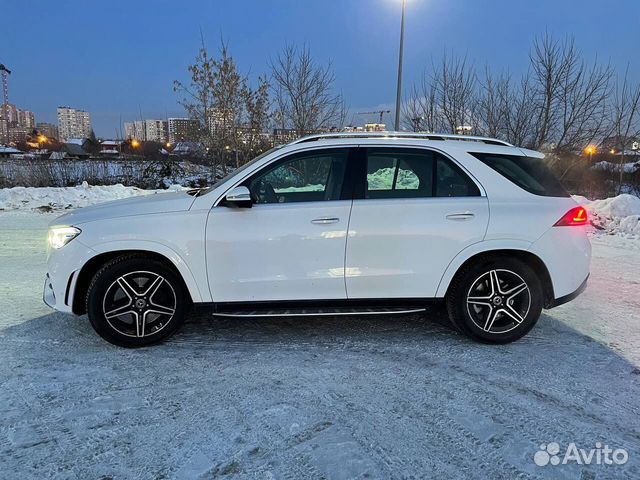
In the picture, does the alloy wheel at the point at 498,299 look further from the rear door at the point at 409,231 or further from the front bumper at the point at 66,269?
the front bumper at the point at 66,269

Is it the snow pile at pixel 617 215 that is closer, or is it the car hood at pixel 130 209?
the car hood at pixel 130 209

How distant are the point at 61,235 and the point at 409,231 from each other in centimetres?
291

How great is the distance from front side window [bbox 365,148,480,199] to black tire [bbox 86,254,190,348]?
1.86 meters

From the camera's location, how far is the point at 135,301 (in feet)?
12.8

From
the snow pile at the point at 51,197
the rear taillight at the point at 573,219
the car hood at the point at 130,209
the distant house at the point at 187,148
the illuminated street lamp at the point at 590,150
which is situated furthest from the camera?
the distant house at the point at 187,148

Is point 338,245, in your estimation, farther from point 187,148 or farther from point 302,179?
point 187,148

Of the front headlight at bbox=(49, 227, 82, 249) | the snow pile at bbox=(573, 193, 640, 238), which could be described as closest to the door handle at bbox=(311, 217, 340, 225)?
the front headlight at bbox=(49, 227, 82, 249)

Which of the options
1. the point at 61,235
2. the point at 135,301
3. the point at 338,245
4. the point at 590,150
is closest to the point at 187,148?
the point at 590,150

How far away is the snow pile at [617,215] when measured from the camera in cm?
922

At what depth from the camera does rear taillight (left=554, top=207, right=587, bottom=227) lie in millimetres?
4000

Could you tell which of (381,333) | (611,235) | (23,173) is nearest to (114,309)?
(381,333)

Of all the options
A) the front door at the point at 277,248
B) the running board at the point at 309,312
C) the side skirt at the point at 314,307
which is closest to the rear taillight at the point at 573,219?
the side skirt at the point at 314,307

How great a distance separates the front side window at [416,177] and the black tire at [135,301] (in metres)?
1.86

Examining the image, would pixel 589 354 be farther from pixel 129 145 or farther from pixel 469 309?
pixel 129 145
